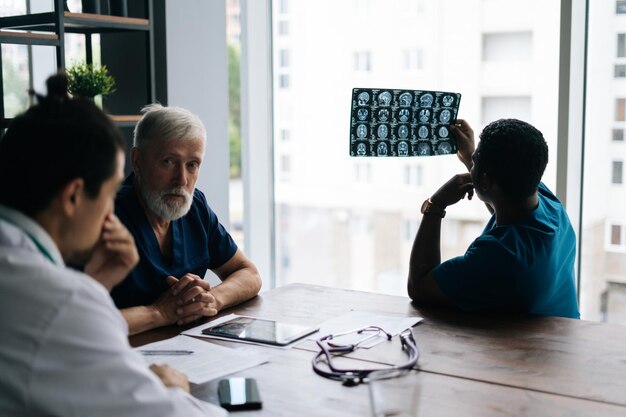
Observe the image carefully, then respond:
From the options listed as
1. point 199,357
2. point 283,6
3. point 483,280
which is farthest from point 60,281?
point 283,6

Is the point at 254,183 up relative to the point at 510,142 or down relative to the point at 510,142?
down

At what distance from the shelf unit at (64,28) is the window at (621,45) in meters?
1.86

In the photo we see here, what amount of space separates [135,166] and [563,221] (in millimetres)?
1309

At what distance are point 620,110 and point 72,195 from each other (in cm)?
248

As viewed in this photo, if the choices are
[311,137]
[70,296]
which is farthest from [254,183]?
[70,296]

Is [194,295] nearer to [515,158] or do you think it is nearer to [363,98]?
[363,98]

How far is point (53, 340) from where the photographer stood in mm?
1089

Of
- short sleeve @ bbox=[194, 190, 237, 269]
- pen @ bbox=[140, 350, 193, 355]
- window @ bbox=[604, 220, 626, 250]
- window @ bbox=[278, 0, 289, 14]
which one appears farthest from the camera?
window @ bbox=[278, 0, 289, 14]

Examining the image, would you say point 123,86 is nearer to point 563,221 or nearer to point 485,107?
point 485,107

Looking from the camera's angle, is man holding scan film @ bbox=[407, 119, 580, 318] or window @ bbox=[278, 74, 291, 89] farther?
window @ bbox=[278, 74, 291, 89]

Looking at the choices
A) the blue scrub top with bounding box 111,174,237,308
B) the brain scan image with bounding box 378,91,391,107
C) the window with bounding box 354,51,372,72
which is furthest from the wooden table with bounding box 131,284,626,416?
the window with bounding box 354,51,372,72

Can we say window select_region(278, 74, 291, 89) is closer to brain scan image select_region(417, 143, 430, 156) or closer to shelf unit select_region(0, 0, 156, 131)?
shelf unit select_region(0, 0, 156, 131)

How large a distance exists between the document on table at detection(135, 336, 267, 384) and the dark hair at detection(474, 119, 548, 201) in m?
0.88

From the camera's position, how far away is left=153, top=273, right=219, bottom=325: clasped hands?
2074 mm
